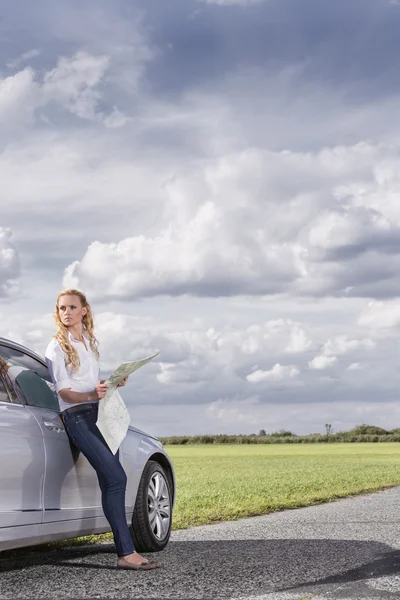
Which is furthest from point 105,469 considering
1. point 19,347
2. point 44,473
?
point 19,347

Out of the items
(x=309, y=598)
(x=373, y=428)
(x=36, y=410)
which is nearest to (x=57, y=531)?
(x=36, y=410)

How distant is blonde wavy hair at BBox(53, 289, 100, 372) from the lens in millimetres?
7145

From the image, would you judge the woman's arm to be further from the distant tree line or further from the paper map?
the distant tree line

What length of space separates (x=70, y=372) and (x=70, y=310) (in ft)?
1.67

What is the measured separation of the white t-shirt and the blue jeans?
0.14 meters

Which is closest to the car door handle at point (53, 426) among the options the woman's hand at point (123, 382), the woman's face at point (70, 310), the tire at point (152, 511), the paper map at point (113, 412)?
the paper map at point (113, 412)

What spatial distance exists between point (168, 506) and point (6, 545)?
9.05 feet

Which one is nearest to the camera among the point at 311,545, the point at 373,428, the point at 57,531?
the point at 57,531

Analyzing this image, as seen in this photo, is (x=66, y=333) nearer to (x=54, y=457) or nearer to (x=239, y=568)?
(x=54, y=457)

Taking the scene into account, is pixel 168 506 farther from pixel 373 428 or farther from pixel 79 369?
pixel 373 428

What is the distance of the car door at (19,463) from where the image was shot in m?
6.34

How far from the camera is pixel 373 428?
76.4m

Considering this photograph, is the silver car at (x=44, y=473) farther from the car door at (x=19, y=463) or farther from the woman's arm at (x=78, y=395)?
the woman's arm at (x=78, y=395)

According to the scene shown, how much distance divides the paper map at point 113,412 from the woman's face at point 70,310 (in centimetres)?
55
